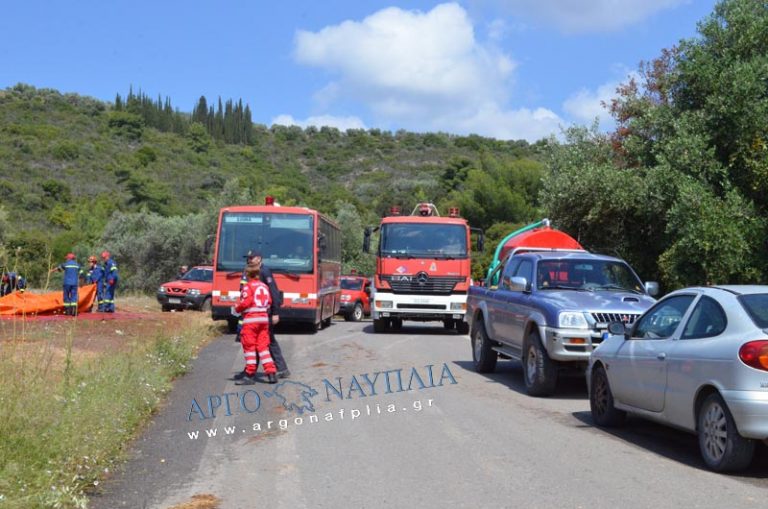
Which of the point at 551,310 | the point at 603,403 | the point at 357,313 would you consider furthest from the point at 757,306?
the point at 357,313

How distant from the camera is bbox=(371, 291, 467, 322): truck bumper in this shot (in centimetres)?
2273

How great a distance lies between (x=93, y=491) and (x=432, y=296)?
16.6 metres

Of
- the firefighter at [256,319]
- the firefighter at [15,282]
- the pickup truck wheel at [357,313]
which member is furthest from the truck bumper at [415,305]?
the pickup truck wheel at [357,313]

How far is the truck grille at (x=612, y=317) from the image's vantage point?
11.2 meters

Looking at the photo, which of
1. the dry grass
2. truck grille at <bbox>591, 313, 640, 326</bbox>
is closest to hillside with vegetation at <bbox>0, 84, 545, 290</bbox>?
truck grille at <bbox>591, 313, 640, 326</bbox>

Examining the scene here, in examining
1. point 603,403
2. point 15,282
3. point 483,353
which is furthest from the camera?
point 483,353

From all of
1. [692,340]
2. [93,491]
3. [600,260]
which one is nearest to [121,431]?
[93,491]

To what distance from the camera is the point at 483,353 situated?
1434 cm

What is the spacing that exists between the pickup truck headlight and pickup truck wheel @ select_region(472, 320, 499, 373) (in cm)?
307

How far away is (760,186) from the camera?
1894 cm

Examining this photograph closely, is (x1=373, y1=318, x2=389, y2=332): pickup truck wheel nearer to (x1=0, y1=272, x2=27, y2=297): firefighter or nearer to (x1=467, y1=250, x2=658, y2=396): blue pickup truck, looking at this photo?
(x1=467, y1=250, x2=658, y2=396): blue pickup truck

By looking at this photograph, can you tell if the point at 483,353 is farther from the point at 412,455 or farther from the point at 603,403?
the point at 412,455

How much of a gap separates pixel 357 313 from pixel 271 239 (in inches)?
474

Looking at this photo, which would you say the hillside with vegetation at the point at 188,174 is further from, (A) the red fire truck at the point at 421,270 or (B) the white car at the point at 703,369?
(B) the white car at the point at 703,369
